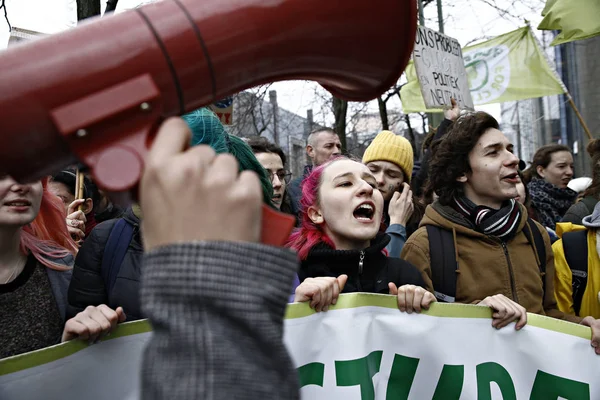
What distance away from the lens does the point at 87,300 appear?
1933 mm

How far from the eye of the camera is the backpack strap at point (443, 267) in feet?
8.60

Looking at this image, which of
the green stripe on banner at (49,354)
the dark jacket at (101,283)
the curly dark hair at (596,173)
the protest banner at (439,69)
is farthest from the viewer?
the protest banner at (439,69)

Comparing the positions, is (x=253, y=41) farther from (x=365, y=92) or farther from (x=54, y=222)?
(x=54, y=222)

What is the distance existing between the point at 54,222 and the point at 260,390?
6.49 ft

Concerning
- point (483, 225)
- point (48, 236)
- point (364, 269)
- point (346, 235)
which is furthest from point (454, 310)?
point (48, 236)

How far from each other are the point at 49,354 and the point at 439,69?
181 inches

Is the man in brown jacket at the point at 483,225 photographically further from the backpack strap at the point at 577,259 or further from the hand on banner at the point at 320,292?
the hand on banner at the point at 320,292

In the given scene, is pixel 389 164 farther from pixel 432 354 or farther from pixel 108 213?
pixel 432 354

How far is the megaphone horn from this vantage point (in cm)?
76

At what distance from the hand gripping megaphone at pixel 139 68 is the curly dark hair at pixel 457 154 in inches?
83.6

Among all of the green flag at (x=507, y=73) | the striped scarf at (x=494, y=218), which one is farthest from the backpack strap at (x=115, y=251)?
the green flag at (x=507, y=73)

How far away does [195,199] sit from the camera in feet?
2.27

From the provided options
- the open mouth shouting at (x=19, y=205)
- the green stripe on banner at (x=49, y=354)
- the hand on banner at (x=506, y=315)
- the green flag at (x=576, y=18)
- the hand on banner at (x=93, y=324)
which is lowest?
the hand on banner at (x=506, y=315)

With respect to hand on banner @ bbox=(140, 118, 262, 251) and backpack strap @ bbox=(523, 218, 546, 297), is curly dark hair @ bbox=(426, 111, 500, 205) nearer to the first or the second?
backpack strap @ bbox=(523, 218, 546, 297)
